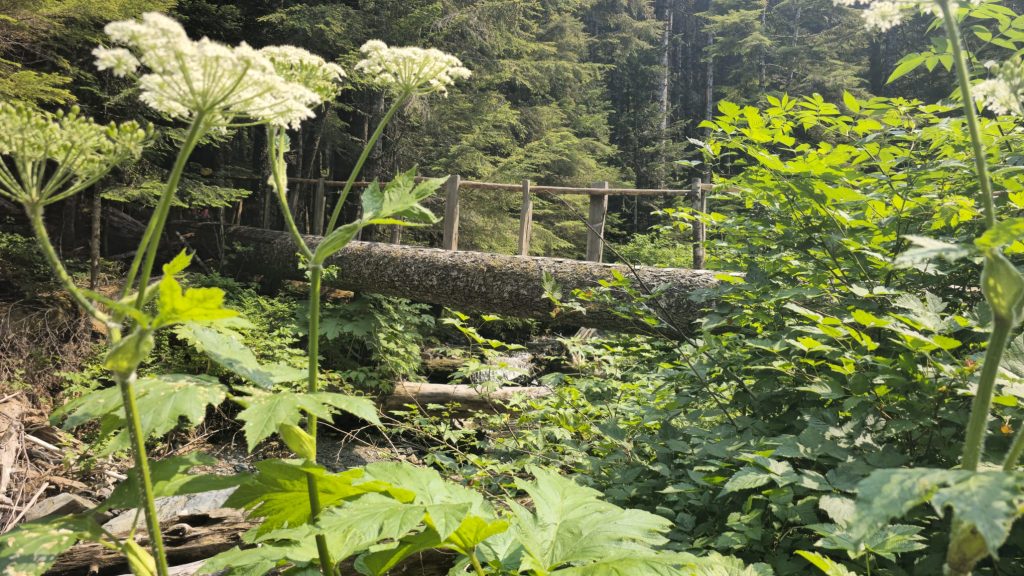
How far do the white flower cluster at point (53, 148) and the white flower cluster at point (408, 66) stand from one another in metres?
0.60

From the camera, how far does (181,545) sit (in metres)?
2.46

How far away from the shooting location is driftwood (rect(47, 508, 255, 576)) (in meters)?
2.35

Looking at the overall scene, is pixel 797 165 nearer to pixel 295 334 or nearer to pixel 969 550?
pixel 969 550

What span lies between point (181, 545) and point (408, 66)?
225cm

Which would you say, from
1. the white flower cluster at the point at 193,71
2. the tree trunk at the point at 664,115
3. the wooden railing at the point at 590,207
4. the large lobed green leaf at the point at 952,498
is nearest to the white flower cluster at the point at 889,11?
the large lobed green leaf at the point at 952,498

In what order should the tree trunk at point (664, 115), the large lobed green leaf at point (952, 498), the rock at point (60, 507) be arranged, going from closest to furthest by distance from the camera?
the large lobed green leaf at point (952, 498), the rock at point (60, 507), the tree trunk at point (664, 115)

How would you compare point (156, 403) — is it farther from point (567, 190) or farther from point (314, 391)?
point (567, 190)

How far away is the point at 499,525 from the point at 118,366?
67 centimetres

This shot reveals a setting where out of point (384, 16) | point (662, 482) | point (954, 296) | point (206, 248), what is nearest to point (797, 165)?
point (954, 296)

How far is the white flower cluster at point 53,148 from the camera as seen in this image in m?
0.82

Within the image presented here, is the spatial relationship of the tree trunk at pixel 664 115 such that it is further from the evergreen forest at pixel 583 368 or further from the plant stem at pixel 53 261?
the plant stem at pixel 53 261

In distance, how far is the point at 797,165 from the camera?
203 centimetres

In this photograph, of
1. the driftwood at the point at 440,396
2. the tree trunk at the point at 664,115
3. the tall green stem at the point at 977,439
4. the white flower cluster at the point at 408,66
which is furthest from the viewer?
the tree trunk at the point at 664,115

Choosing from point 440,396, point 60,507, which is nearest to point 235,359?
point 60,507
